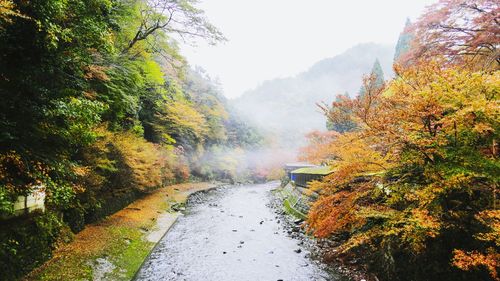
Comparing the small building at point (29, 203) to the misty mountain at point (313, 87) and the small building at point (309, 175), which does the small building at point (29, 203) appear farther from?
the misty mountain at point (313, 87)

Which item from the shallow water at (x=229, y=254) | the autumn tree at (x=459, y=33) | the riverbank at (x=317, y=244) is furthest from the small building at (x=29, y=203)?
the autumn tree at (x=459, y=33)

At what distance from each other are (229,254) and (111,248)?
4.49 m

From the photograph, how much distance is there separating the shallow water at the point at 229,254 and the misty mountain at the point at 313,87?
93.9m

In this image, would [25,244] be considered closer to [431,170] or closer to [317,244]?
[431,170]

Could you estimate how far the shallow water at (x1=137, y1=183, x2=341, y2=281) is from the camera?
29.9 ft

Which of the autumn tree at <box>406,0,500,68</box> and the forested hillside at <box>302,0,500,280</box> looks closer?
the forested hillside at <box>302,0,500,280</box>

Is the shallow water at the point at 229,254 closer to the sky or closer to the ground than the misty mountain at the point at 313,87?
closer to the ground

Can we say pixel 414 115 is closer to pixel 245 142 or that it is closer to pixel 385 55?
pixel 245 142

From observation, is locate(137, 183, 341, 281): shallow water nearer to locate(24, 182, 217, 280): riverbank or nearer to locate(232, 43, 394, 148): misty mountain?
locate(24, 182, 217, 280): riverbank

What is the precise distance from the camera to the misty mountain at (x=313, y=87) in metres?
118

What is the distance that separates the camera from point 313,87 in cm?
13550

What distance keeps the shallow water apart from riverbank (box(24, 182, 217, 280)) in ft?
1.82

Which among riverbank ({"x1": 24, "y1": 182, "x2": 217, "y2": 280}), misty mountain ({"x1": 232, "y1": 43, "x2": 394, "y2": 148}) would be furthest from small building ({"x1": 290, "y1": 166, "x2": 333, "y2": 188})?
misty mountain ({"x1": 232, "y1": 43, "x2": 394, "y2": 148})

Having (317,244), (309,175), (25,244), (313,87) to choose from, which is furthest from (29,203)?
(313,87)
